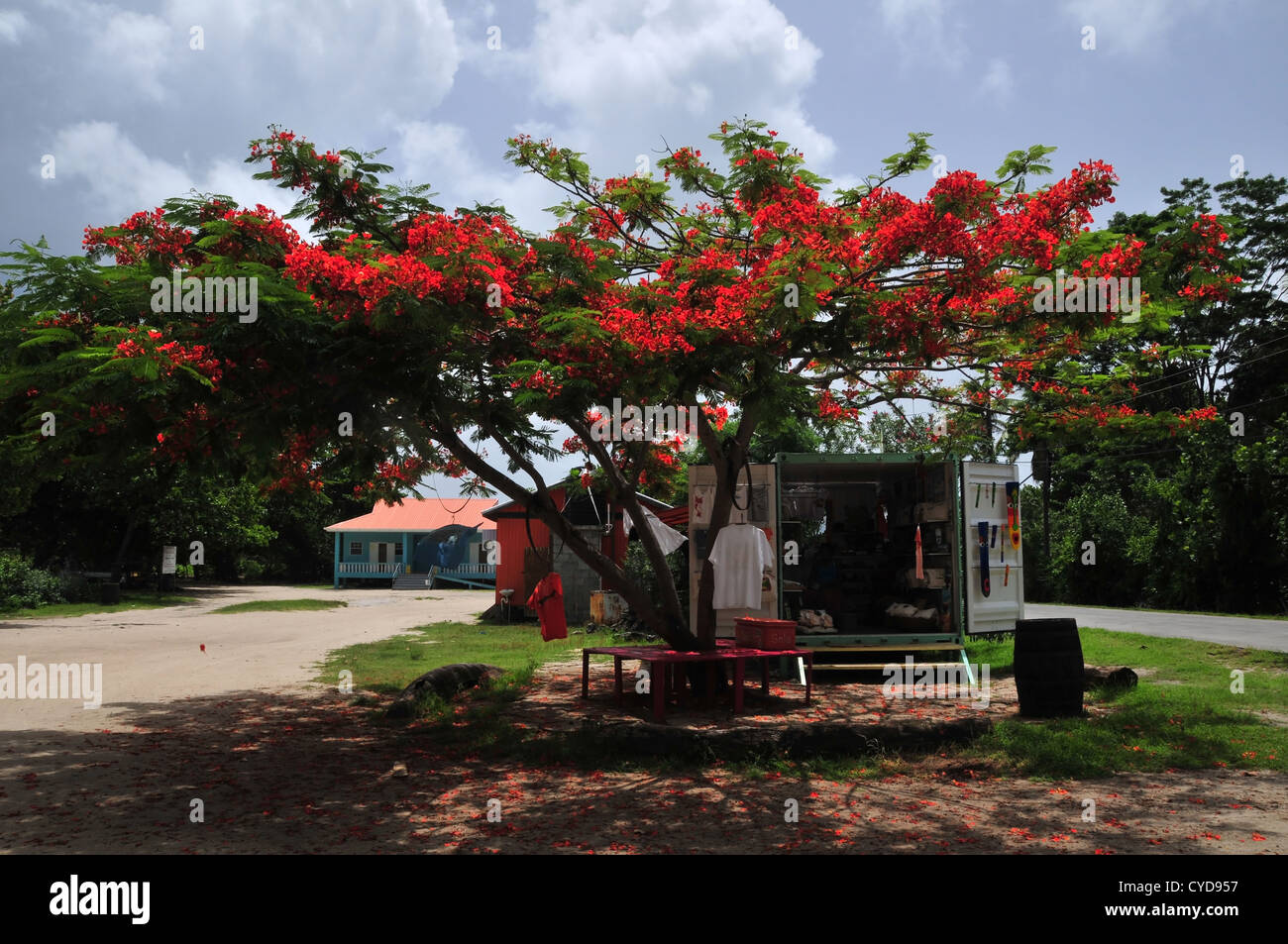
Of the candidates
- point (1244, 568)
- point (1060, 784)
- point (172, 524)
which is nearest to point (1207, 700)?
point (1060, 784)

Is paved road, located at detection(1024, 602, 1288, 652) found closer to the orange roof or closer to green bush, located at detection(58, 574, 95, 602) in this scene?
green bush, located at detection(58, 574, 95, 602)

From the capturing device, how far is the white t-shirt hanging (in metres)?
10.8

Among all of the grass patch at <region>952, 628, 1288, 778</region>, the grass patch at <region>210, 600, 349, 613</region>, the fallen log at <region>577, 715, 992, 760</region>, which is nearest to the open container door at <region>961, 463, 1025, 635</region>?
the grass patch at <region>952, 628, 1288, 778</region>

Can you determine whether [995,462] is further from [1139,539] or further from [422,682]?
[1139,539]

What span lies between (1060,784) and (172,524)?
34019mm

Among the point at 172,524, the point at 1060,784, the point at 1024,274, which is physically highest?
the point at 1024,274

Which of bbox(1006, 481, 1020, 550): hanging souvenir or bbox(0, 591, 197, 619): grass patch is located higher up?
bbox(1006, 481, 1020, 550): hanging souvenir

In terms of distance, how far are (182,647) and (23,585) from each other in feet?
42.2

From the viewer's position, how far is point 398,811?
6551 millimetres

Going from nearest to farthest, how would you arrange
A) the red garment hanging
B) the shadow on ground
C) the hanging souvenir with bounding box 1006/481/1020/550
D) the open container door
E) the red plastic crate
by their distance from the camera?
1. the shadow on ground
2. the red plastic crate
3. the red garment hanging
4. the open container door
5. the hanging souvenir with bounding box 1006/481/1020/550

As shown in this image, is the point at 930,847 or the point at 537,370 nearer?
the point at 930,847

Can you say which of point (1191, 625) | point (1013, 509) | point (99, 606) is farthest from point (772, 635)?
point (99, 606)

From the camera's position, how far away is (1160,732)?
892 cm

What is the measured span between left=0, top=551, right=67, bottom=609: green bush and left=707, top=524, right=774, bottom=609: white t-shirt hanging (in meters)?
23.9
